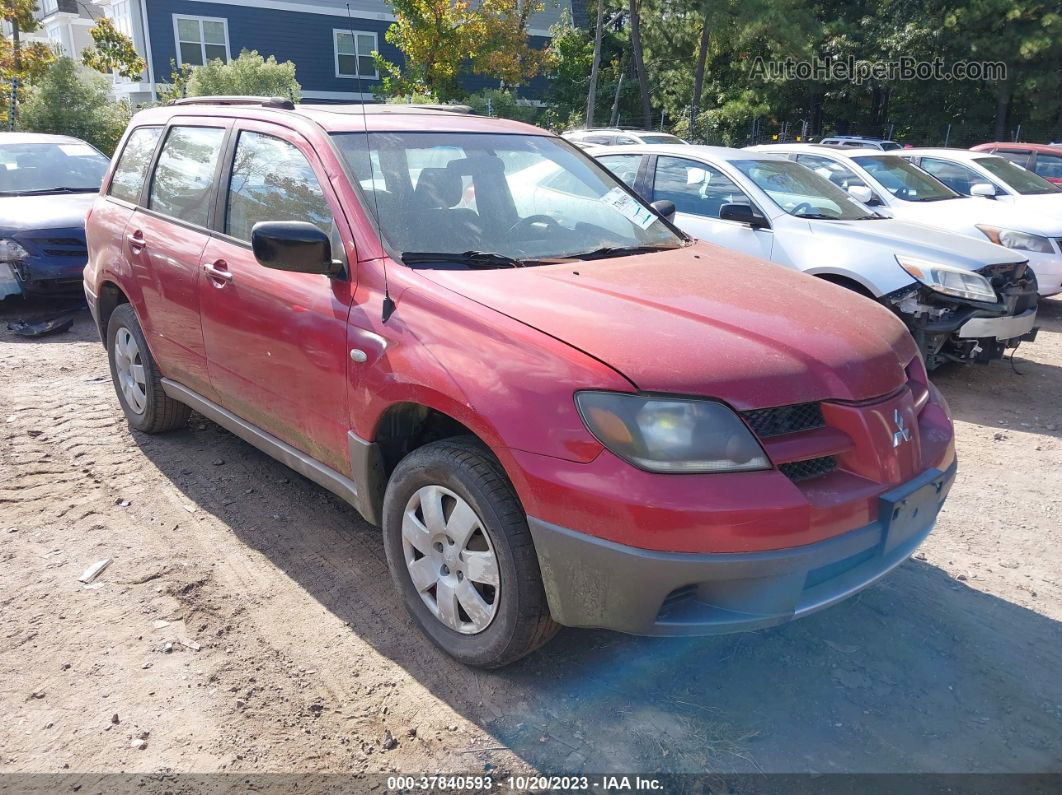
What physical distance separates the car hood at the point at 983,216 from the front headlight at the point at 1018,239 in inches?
6.6

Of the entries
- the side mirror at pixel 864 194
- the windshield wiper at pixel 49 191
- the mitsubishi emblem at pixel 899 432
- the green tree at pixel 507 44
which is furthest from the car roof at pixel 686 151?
the green tree at pixel 507 44

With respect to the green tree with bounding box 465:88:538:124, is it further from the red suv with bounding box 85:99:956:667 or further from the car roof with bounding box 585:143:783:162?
the red suv with bounding box 85:99:956:667

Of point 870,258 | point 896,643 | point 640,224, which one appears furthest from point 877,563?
point 870,258

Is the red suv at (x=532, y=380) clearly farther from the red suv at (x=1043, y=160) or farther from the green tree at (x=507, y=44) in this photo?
the green tree at (x=507, y=44)

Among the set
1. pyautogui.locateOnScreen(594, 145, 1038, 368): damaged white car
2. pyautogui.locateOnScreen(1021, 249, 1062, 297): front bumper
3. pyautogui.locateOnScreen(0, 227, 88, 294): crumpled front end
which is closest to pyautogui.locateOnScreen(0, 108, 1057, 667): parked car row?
pyautogui.locateOnScreen(594, 145, 1038, 368): damaged white car

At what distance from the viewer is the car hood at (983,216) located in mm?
8773

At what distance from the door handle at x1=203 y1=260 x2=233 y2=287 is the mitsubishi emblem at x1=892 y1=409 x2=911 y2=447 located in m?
2.83

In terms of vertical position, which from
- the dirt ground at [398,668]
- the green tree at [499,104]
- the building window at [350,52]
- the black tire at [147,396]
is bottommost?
the dirt ground at [398,668]

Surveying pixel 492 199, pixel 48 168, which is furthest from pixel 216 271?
pixel 48 168

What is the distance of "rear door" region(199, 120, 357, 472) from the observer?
3.25 m

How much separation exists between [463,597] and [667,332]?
115 cm

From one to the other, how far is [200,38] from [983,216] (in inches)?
957

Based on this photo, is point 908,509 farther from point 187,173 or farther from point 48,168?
point 48,168

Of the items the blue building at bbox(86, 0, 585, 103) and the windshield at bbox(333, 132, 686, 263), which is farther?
the blue building at bbox(86, 0, 585, 103)
